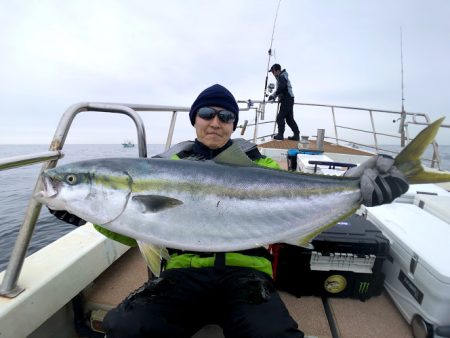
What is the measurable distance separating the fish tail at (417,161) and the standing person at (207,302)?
142 cm

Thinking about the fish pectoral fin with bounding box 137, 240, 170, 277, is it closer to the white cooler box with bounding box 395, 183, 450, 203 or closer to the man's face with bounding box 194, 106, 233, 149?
the man's face with bounding box 194, 106, 233, 149

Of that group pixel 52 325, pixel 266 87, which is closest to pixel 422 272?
pixel 52 325

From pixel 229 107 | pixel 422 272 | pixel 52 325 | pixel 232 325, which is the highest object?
pixel 229 107

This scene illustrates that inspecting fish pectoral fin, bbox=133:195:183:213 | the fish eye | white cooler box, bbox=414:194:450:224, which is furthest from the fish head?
white cooler box, bbox=414:194:450:224

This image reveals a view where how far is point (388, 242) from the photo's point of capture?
2.78 meters

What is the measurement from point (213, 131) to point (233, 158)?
1042 millimetres

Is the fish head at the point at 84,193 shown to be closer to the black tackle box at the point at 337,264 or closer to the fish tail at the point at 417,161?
the black tackle box at the point at 337,264

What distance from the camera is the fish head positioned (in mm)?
1864

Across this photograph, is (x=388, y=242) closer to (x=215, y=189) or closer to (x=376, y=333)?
(x=376, y=333)

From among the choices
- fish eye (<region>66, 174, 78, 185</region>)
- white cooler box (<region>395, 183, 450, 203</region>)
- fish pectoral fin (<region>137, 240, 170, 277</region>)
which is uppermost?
fish eye (<region>66, 174, 78, 185</region>)

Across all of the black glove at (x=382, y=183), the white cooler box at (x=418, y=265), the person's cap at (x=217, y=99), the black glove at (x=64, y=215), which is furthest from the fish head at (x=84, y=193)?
the white cooler box at (x=418, y=265)

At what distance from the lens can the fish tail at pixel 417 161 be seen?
1.95m

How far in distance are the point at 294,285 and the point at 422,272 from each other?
47.8 inches

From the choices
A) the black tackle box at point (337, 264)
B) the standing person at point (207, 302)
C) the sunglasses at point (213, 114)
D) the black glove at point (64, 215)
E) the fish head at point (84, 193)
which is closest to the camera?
the fish head at point (84, 193)
